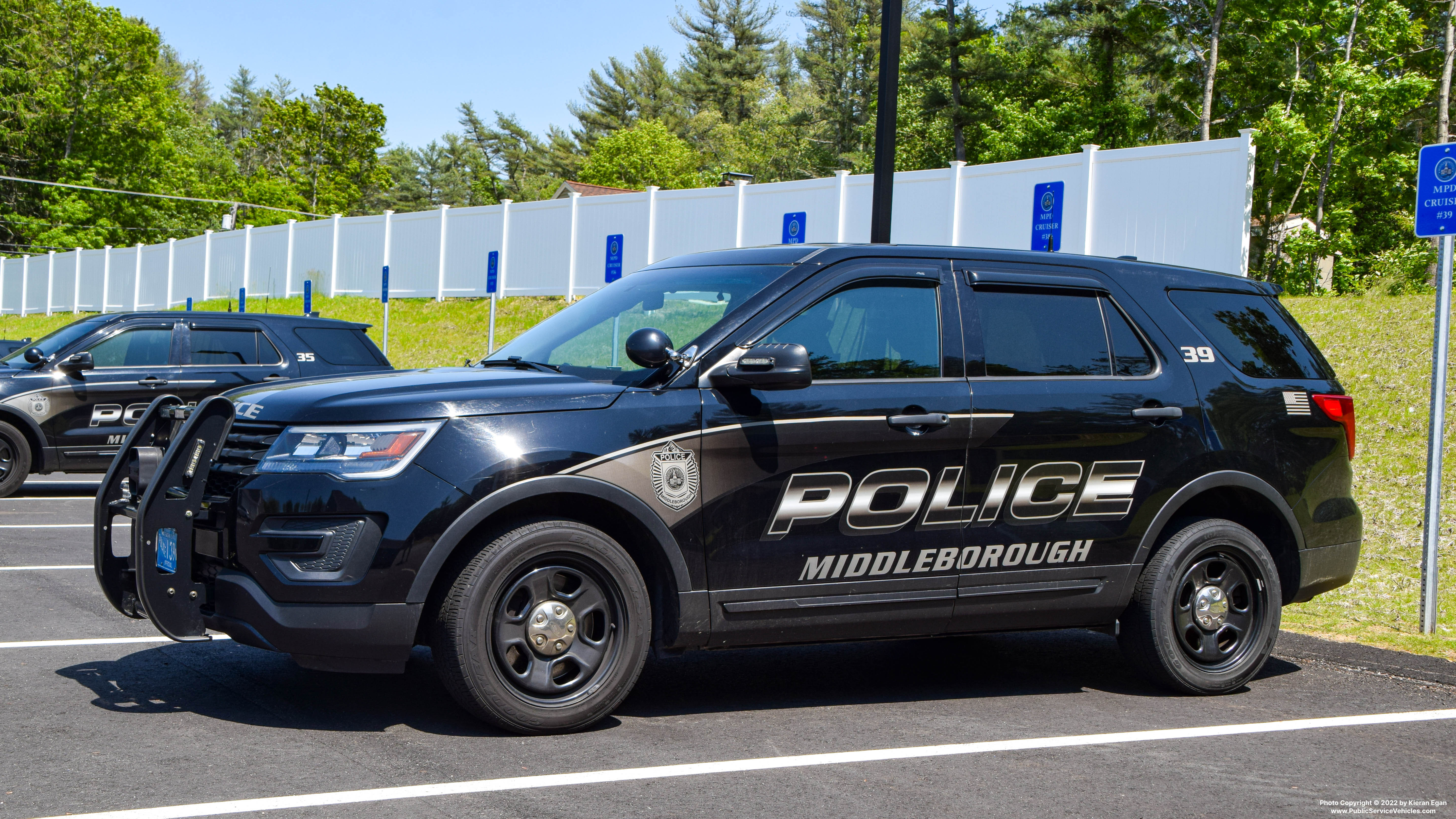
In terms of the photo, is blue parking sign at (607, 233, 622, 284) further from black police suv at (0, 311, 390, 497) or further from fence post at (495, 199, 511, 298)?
fence post at (495, 199, 511, 298)

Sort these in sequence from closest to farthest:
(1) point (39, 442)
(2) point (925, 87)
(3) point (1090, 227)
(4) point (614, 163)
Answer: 1. (1) point (39, 442)
2. (3) point (1090, 227)
3. (2) point (925, 87)
4. (4) point (614, 163)

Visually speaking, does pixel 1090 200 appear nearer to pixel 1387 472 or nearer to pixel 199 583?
pixel 1387 472

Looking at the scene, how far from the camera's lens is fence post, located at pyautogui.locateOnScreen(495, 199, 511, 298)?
107 feet

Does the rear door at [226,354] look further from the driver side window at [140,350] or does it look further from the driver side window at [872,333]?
the driver side window at [872,333]

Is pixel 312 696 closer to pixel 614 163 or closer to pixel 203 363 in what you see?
pixel 203 363

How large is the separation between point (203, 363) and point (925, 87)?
3892 centimetres

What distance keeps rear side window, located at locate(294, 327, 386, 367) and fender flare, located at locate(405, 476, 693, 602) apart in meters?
8.89

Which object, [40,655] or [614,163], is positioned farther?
[614,163]

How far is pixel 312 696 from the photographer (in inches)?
213

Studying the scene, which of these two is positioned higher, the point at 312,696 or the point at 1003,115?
the point at 1003,115

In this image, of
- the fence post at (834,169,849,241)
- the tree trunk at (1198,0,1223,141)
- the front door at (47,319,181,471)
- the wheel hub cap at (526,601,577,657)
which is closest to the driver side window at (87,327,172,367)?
the front door at (47,319,181,471)

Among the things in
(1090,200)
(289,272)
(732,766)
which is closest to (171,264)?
(289,272)

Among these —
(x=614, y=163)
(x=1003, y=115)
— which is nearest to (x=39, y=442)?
(x=1003, y=115)

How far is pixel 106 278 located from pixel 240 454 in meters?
51.7
